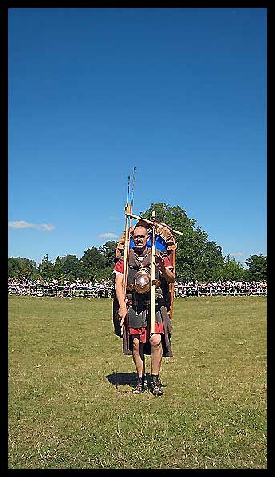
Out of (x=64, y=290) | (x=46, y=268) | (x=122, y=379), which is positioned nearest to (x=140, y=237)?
(x=122, y=379)

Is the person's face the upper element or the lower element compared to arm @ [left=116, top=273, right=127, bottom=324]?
upper

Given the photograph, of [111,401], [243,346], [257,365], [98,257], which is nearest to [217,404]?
[111,401]

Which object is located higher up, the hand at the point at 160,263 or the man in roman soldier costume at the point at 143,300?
the hand at the point at 160,263

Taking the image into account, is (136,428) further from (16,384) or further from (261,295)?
(261,295)

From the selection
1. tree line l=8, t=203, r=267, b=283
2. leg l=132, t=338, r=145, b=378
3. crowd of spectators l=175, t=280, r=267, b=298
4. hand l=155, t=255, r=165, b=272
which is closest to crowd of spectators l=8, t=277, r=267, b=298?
crowd of spectators l=175, t=280, r=267, b=298

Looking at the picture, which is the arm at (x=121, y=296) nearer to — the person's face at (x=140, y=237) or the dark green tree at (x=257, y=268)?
the person's face at (x=140, y=237)

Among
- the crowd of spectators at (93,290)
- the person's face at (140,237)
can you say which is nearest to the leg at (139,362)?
the person's face at (140,237)

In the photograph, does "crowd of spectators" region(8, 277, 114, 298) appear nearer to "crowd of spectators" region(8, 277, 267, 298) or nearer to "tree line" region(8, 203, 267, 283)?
"crowd of spectators" region(8, 277, 267, 298)

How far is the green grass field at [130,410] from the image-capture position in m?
4.98

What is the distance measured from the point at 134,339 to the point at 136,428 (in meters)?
1.88

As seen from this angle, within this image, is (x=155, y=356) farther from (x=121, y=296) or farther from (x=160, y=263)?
(x=160, y=263)

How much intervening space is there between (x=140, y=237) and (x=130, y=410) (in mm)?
Result: 2154

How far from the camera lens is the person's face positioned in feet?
24.7
